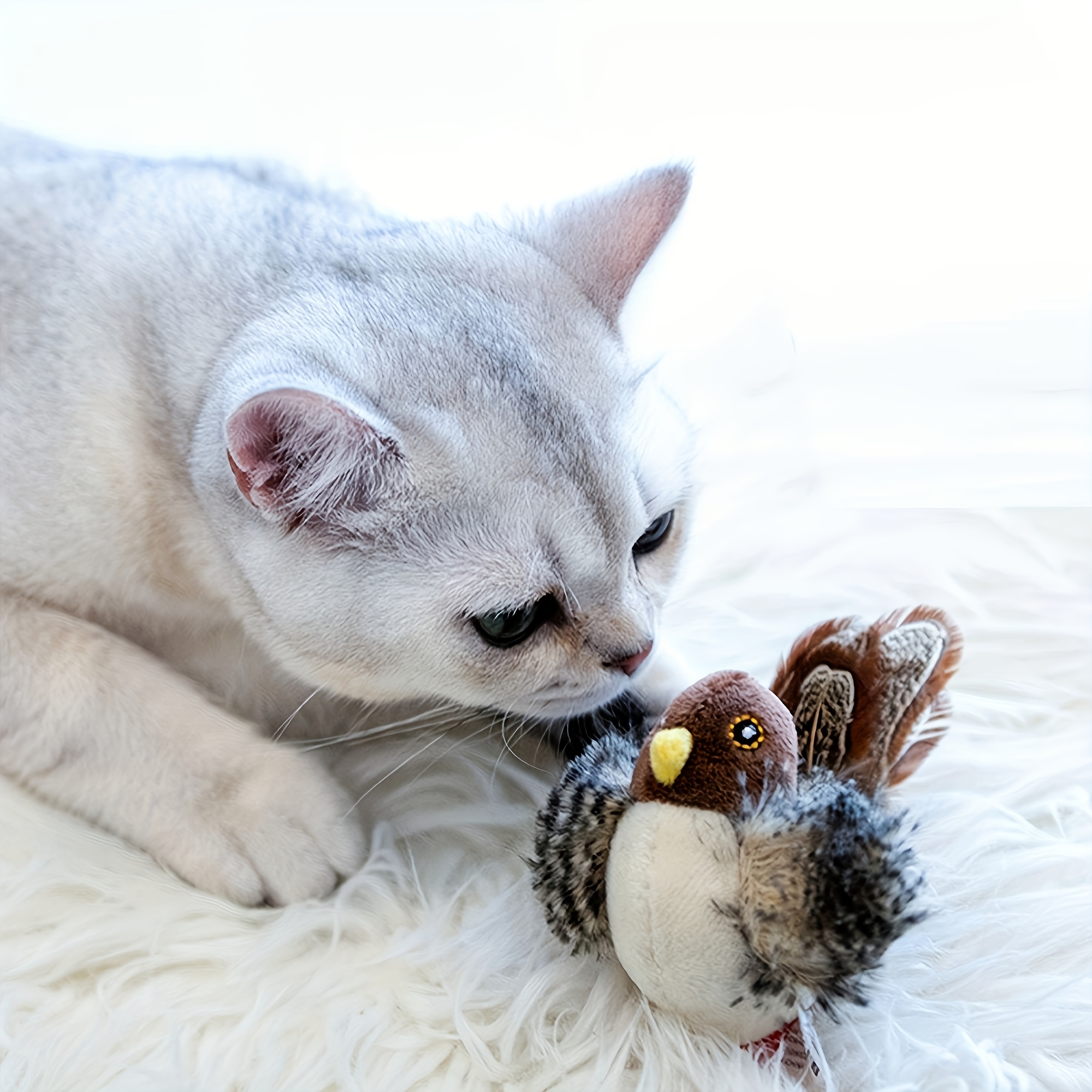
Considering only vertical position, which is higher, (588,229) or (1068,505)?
(588,229)

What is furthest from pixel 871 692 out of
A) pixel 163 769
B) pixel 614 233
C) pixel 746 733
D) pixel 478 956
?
pixel 163 769

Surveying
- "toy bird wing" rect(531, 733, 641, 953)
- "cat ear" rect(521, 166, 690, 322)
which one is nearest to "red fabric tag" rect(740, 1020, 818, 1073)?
"toy bird wing" rect(531, 733, 641, 953)

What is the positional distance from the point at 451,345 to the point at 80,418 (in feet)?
1.05

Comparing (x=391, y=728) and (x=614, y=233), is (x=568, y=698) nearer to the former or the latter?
(x=391, y=728)

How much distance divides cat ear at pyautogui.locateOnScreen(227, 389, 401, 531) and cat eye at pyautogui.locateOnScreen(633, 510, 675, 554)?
221mm

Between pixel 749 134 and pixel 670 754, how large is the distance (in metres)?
1.01

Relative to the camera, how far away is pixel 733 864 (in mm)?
590

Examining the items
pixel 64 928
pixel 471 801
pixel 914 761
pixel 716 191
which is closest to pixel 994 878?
pixel 914 761

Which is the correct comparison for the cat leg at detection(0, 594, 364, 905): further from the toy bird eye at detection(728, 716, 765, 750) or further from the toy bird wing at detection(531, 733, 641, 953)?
the toy bird eye at detection(728, 716, 765, 750)

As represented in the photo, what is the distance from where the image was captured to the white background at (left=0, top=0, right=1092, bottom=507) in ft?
4.30

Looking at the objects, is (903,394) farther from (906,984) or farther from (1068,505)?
(906,984)

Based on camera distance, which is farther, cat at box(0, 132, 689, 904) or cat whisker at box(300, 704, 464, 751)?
cat whisker at box(300, 704, 464, 751)

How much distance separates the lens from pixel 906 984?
0.71 m

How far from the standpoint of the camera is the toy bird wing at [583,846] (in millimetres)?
643
